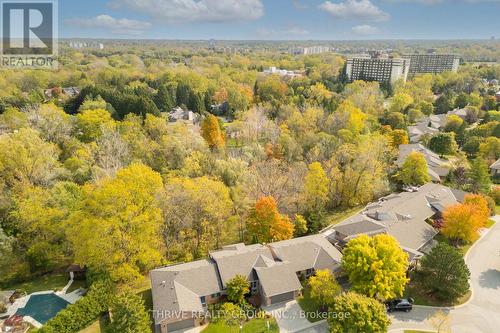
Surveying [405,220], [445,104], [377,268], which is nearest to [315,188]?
[405,220]

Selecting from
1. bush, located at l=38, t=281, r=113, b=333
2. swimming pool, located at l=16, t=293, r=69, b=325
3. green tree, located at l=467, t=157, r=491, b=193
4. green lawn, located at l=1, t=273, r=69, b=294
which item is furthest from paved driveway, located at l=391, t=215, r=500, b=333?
green lawn, located at l=1, t=273, r=69, b=294

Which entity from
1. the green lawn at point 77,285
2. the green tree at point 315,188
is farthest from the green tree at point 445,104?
the green lawn at point 77,285

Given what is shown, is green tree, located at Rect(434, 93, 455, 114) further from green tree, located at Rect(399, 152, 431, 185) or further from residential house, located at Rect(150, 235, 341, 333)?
residential house, located at Rect(150, 235, 341, 333)

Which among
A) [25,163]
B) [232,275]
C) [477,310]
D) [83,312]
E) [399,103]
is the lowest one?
[83,312]

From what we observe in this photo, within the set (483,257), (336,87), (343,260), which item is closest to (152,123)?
(343,260)

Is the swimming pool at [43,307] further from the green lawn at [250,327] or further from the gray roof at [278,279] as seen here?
the gray roof at [278,279]

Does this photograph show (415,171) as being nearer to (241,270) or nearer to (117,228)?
(241,270)

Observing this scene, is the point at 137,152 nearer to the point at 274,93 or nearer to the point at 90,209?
the point at 90,209
